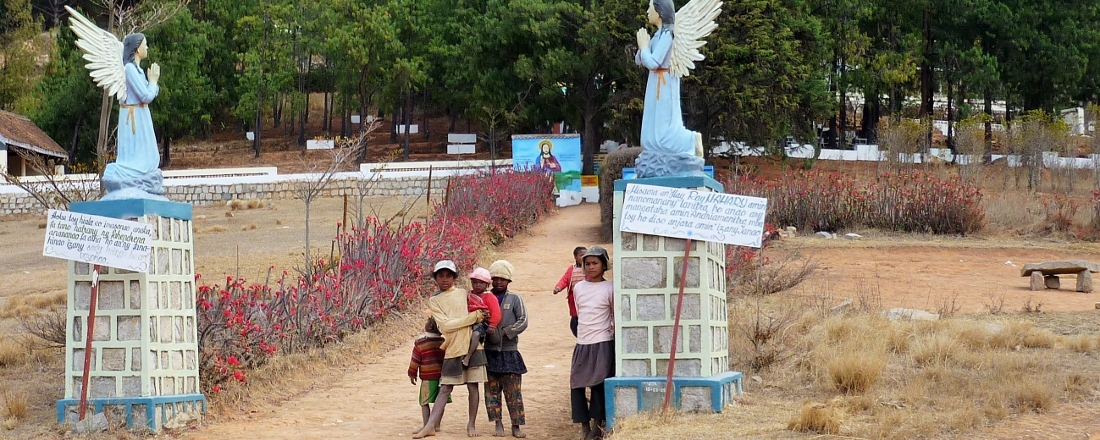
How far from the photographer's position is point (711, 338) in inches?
356

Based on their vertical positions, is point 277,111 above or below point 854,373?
above

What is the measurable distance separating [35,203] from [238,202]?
627 cm

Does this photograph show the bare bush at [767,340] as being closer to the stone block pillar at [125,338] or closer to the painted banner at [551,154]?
the stone block pillar at [125,338]

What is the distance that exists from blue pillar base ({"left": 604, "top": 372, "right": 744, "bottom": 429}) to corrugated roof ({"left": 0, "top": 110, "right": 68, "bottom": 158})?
111 feet

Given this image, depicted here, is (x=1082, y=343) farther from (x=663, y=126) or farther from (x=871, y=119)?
(x=871, y=119)

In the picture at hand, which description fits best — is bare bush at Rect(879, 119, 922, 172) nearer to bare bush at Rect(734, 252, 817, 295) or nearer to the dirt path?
bare bush at Rect(734, 252, 817, 295)

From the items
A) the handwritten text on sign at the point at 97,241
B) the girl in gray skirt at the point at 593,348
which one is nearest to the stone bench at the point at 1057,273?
the girl in gray skirt at the point at 593,348

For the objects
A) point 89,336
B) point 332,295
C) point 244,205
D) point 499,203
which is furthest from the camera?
point 244,205

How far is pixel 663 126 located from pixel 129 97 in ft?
14.7

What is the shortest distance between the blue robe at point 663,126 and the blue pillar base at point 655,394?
1603 mm

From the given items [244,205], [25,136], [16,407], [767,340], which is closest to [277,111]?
[25,136]

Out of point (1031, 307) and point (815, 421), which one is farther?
point (1031, 307)

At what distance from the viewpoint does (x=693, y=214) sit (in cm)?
888

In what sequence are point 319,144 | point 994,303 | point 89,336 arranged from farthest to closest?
point 319,144 < point 994,303 < point 89,336
